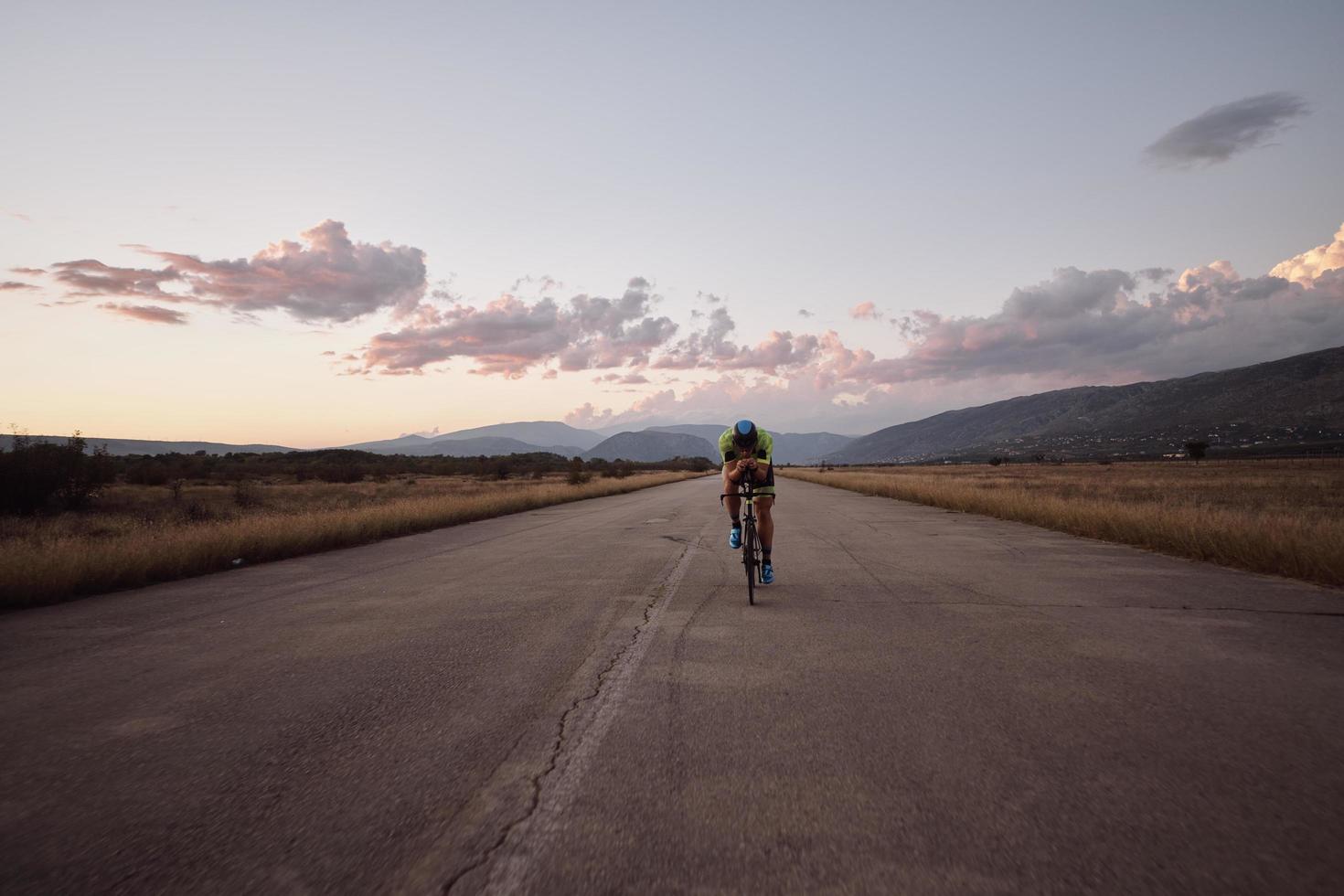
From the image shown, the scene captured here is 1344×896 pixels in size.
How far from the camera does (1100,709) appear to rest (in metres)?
3.83

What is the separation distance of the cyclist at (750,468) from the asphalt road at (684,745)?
951 millimetres

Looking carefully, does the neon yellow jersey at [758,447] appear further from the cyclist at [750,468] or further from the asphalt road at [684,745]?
the asphalt road at [684,745]

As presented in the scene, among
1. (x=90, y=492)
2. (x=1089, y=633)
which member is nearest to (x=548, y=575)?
(x=1089, y=633)

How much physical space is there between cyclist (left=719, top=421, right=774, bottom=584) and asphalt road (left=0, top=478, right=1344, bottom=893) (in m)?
0.95

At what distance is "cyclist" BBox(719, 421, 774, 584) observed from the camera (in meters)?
7.42

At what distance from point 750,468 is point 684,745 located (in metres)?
4.40

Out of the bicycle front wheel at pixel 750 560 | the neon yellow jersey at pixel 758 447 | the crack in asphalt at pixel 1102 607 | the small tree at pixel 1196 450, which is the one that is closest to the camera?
the crack in asphalt at pixel 1102 607

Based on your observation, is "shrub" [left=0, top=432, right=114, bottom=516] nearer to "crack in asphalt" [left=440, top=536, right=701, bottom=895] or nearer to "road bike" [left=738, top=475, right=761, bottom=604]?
"crack in asphalt" [left=440, top=536, right=701, bottom=895]

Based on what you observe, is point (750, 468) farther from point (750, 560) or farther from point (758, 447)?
point (750, 560)

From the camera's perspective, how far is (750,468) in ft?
24.6

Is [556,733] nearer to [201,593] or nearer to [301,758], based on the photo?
[301,758]

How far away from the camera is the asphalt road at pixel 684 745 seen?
233 cm

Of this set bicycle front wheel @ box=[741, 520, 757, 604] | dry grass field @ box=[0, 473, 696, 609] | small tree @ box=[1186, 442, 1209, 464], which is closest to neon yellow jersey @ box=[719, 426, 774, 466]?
bicycle front wheel @ box=[741, 520, 757, 604]

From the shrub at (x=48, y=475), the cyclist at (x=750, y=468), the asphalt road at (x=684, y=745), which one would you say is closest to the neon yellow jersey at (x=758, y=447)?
the cyclist at (x=750, y=468)
